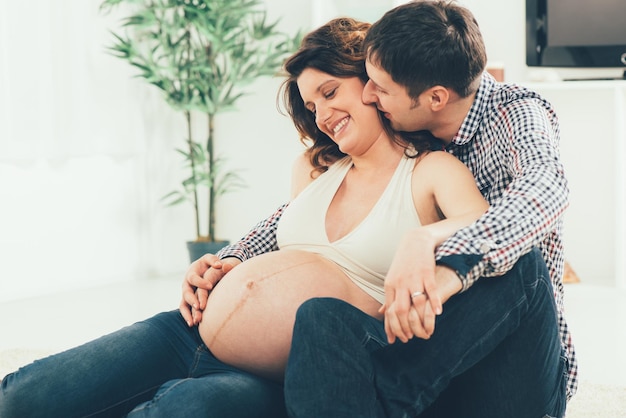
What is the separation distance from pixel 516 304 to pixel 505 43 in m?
3.02

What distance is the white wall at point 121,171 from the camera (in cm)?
359

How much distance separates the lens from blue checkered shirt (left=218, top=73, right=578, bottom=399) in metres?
1.19

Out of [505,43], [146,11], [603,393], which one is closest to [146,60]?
[146,11]

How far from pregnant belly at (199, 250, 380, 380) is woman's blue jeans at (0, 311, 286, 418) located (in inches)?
1.3

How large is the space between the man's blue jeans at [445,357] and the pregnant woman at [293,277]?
12cm

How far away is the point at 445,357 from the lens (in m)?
1.20

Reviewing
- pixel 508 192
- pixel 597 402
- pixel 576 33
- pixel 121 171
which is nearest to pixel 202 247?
pixel 121 171

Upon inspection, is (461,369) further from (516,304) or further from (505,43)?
(505,43)

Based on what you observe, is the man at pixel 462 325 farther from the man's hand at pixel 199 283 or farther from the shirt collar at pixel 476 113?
the man's hand at pixel 199 283

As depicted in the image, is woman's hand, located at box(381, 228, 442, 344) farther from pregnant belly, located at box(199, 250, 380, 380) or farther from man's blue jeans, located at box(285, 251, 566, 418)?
pregnant belly, located at box(199, 250, 380, 380)

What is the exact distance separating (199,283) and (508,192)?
0.57 metres

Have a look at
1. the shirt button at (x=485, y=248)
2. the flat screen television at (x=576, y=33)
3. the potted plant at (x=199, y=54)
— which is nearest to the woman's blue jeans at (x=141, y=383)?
the shirt button at (x=485, y=248)

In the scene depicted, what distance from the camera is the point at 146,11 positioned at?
3.84 metres

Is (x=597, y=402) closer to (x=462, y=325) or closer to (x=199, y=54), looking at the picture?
(x=462, y=325)
